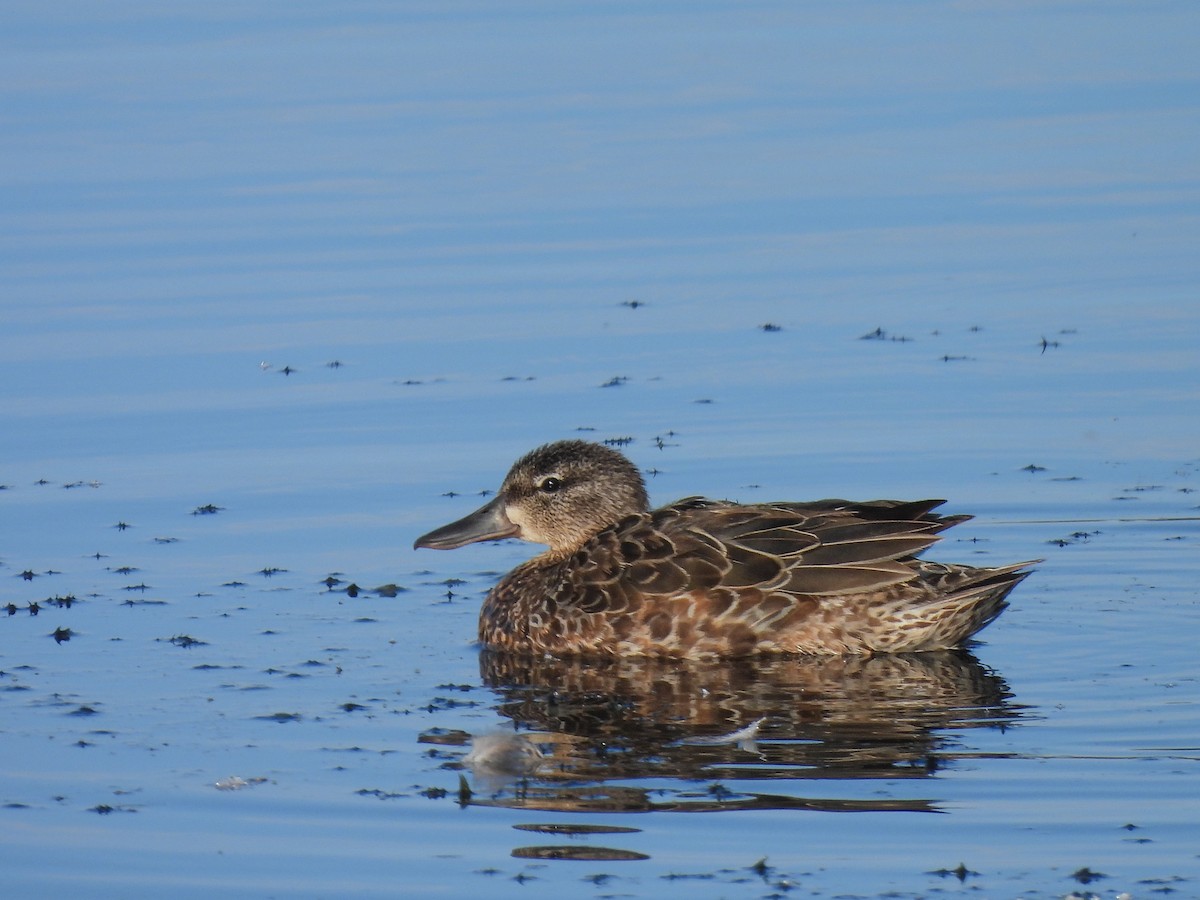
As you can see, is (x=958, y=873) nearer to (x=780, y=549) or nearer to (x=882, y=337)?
(x=780, y=549)

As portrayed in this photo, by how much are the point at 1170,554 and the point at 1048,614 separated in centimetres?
90

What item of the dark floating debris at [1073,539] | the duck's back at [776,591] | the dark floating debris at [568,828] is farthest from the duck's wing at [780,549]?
the dark floating debris at [568,828]

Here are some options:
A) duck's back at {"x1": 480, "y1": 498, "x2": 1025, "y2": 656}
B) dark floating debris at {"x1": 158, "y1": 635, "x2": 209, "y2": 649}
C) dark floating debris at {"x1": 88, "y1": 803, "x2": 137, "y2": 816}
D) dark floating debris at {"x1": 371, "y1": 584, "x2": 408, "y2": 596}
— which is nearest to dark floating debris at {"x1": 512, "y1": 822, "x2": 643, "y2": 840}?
dark floating debris at {"x1": 88, "y1": 803, "x2": 137, "y2": 816}

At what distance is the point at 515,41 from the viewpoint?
20984mm

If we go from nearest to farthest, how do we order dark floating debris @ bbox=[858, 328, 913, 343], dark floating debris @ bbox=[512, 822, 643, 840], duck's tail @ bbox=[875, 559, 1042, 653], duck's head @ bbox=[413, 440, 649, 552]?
dark floating debris @ bbox=[512, 822, 643, 840] → duck's tail @ bbox=[875, 559, 1042, 653] → duck's head @ bbox=[413, 440, 649, 552] → dark floating debris @ bbox=[858, 328, 913, 343]

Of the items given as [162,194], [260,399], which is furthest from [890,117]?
[260,399]

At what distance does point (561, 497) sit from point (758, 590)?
54.0 inches

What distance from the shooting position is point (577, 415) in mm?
12539

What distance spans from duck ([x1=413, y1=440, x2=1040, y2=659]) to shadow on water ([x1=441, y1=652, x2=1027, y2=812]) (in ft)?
0.36

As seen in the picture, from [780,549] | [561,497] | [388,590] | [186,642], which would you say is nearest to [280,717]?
[186,642]

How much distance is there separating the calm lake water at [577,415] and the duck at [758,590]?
18cm

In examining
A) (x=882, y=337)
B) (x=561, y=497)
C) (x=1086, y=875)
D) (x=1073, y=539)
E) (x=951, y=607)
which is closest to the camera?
(x=1086, y=875)

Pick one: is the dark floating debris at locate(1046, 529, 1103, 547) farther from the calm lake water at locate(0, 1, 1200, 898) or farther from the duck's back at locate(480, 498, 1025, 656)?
the duck's back at locate(480, 498, 1025, 656)

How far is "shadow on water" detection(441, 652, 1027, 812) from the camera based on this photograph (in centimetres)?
739
